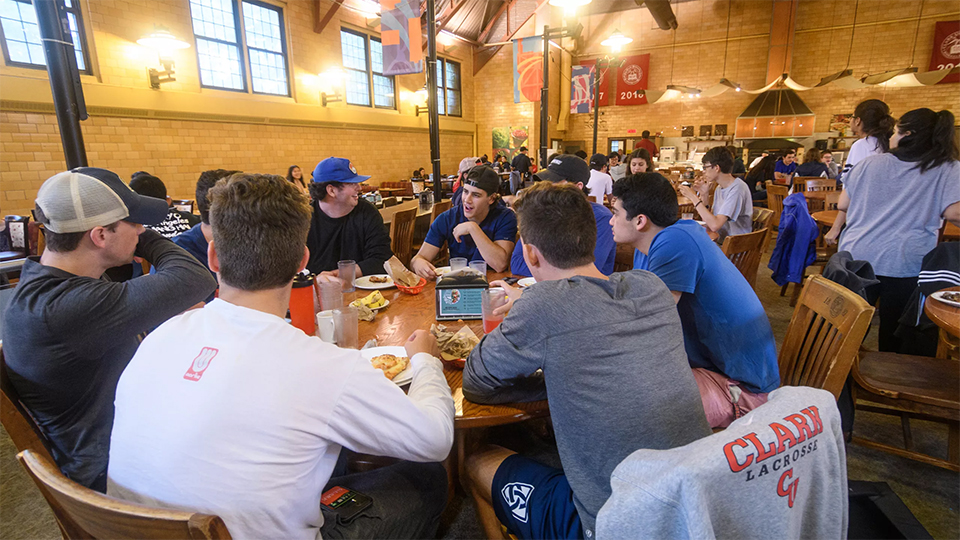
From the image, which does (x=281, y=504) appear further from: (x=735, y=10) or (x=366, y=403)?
(x=735, y=10)

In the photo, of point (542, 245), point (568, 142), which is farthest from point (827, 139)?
point (542, 245)

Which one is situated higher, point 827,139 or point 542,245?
point 827,139

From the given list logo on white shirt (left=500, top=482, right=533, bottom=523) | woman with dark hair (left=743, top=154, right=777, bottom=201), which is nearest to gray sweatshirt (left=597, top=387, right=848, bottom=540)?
logo on white shirt (left=500, top=482, right=533, bottom=523)

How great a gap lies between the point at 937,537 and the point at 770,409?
6.19ft

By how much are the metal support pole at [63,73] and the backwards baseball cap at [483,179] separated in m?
2.42

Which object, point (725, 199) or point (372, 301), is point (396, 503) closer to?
point (372, 301)

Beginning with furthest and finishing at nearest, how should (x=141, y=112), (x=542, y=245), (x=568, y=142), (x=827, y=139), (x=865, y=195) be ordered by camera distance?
(x=568, y=142)
(x=827, y=139)
(x=141, y=112)
(x=865, y=195)
(x=542, y=245)

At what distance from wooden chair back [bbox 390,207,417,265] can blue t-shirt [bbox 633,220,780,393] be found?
98.7 inches

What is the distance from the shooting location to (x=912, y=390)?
195 centimetres

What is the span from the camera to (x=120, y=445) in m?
0.94

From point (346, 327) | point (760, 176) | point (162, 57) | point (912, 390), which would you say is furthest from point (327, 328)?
point (760, 176)

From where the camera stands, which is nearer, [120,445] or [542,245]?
[120,445]

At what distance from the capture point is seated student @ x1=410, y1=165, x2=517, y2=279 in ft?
9.09

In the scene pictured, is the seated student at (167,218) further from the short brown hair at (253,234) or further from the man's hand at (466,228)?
the short brown hair at (253,234)
